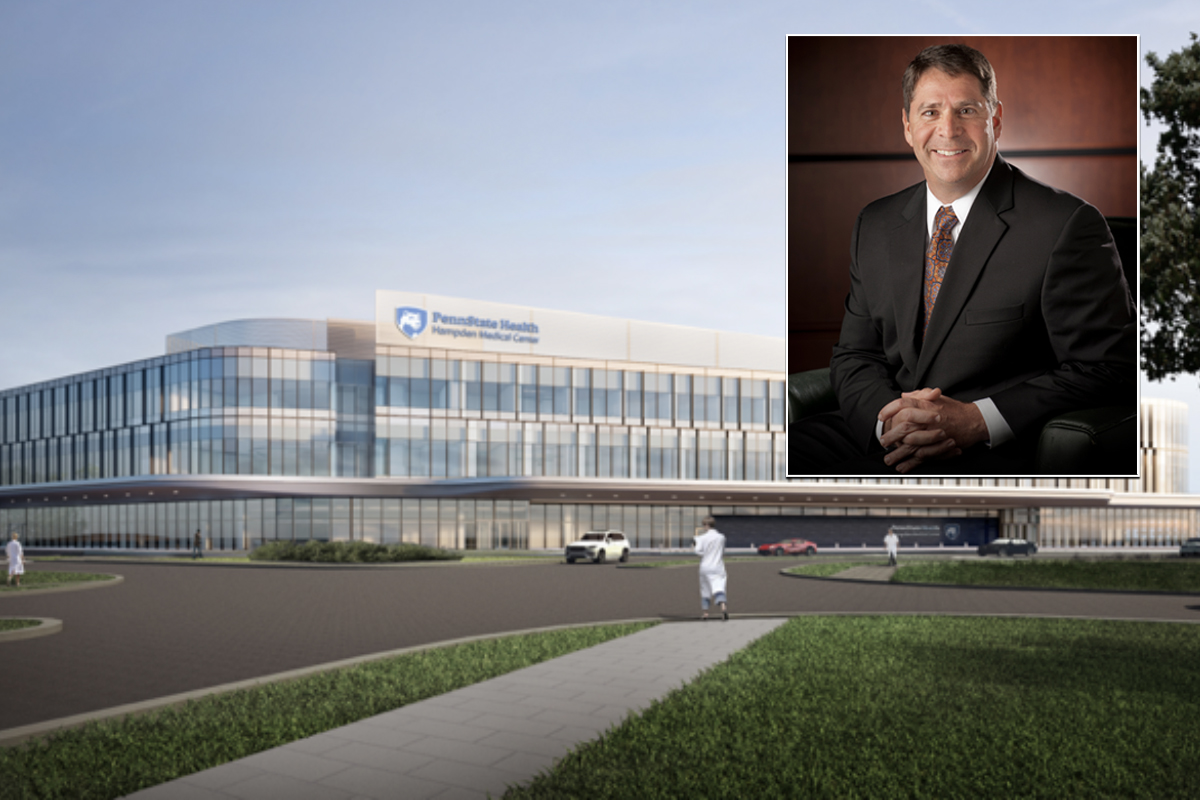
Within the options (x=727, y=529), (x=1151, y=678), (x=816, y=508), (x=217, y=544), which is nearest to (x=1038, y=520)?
(x=816, y=508)

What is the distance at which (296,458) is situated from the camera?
188ft

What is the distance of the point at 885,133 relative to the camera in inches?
262

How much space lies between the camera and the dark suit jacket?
18.5 ft

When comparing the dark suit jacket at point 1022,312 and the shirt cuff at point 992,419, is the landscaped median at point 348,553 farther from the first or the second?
the shirt cuff at point 992,419

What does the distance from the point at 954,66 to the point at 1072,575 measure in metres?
23.1

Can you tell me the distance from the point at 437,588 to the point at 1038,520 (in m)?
62.0

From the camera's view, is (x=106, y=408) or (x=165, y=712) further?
(x=106, y=408)

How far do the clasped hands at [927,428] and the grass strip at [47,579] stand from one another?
23883 millimetres

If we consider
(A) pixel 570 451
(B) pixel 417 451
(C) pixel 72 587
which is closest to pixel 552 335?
(A) pixel 570 451

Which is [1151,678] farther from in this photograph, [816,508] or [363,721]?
[816,508]

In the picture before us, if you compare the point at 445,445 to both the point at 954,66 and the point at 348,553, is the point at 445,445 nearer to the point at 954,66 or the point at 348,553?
the point at 348,553

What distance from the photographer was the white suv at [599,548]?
1684 inches

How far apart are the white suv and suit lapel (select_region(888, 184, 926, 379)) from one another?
37.3m

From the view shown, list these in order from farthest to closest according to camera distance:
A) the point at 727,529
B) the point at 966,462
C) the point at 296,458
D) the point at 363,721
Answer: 1. the point at 727,529
2. the point at 296,458
3. the point at 363,721
4. the point at 966,462
